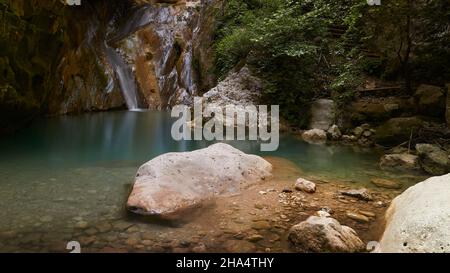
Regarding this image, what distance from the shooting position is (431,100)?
792 centimetres

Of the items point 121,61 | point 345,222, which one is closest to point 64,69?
point 121,61

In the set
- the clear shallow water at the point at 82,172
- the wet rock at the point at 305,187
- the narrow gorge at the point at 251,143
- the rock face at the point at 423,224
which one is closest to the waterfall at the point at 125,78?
the narrow gorge at the point at 251,143

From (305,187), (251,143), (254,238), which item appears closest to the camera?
(254,238)

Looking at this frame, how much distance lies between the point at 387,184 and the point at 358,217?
5.25 feet

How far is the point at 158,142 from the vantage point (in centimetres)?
867

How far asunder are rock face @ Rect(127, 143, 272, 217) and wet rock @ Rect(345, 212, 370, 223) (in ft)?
4.78

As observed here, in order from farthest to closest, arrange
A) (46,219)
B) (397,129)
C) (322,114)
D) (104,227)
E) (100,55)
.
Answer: (100,55), (322,114), (397,129), (46,219), (104,227)

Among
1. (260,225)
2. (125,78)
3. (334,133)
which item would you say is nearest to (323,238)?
(260,225)

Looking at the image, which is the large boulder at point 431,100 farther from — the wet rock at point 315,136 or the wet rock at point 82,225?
the wet rock at point 82,225

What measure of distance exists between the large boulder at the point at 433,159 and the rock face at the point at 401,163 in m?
0.12

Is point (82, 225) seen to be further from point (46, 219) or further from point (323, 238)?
point (323, 238)

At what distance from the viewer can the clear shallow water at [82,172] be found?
3.40 m

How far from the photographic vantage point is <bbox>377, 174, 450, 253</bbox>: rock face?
261cm
